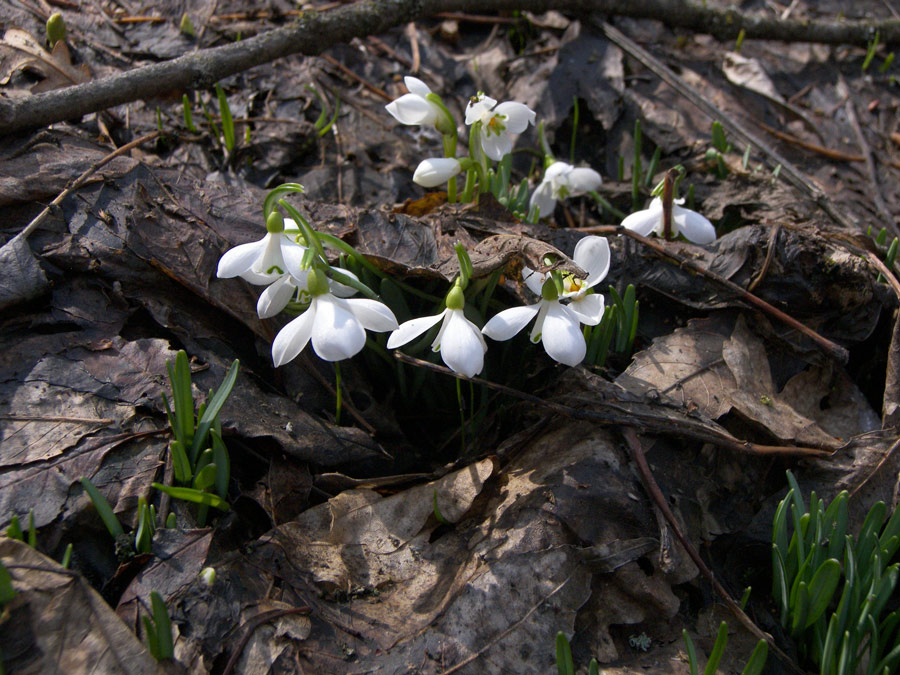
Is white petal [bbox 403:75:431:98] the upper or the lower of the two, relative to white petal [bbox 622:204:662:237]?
upper

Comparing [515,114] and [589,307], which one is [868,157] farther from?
[589,307]

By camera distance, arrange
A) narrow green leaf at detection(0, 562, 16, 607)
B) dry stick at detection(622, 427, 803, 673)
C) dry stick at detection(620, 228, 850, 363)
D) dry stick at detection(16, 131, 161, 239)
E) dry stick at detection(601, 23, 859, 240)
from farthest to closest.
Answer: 1. dry stick at detection(601, 23, 859, 240)
2. dry stick at detection(620, 228, 850, 363)
3. dry stick at detection(16, 131, 161, 239)
4. dry stick at detection(622, 427, 803, 673)
5. narrow green leaf at detection(0, 562, 16, 607)

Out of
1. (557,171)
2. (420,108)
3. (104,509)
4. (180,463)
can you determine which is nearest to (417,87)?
(420,108)

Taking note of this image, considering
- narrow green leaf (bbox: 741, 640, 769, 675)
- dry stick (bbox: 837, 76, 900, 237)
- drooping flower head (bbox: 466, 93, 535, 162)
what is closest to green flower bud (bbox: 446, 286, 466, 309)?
drooping flower head (bbox: 466, 93, 535, 162)

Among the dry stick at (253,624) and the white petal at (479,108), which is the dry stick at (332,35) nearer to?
the white petal at (479,108)

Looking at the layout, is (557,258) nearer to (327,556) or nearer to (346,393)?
(346,393)

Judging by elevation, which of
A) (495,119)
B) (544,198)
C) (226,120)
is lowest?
(544,198)

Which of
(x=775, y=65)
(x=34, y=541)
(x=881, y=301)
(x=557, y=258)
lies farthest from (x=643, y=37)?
(x=34, y=541)

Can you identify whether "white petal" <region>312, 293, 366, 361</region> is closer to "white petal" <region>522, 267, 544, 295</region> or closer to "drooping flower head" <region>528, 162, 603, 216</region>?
"white petal" <region>522, 267, 544, 295</region>
